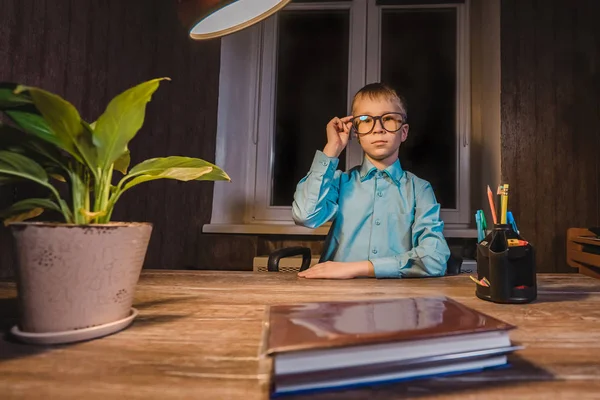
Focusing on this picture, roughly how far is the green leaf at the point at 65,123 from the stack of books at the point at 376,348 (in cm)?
30

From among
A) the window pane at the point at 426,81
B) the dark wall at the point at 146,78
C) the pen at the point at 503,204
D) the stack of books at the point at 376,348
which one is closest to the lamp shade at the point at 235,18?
the dark wall at the point at 146,78

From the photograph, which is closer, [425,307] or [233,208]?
[425,307]

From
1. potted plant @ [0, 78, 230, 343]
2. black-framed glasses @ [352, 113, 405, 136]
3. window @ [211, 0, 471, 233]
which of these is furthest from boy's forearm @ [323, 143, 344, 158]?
potted plant @ [0, 78, 230, 343]

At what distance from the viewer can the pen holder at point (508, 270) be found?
635 millimetres

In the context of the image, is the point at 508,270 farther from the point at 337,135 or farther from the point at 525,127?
the point at 525,127

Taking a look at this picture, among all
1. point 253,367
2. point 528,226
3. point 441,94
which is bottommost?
point 253,367

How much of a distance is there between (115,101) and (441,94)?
218 centimetres

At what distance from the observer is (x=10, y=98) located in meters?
0.42

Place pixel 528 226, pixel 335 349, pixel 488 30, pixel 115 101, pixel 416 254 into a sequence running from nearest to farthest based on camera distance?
pixel 335 349, pixel 115 101, pixel 416 254, pixel 528 226, pixel 488 30

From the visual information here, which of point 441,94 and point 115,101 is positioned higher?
point 441,94

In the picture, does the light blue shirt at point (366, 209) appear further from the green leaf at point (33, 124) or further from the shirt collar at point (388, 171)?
the green leaf at point (33, 124)

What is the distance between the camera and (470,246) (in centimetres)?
198

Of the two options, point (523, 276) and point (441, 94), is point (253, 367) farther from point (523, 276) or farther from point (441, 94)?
point (441, 94)

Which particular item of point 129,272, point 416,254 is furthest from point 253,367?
point 416,254
